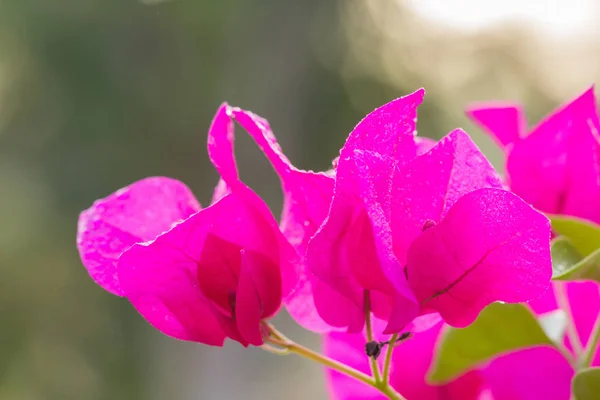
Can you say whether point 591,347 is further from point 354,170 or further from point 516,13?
point 516,13

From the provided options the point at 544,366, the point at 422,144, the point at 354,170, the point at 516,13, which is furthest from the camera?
the point at 516,13

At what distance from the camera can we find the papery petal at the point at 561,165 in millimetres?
383

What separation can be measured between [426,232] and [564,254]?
0.31 ft

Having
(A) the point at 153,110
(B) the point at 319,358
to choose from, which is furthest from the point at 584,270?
(A) the point at 153,110

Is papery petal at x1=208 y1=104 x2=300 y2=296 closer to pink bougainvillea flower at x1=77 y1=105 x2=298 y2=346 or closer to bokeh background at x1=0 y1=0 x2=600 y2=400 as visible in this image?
pink bougainvillea flower at x1=77 y1=105 x2=298 y2=346

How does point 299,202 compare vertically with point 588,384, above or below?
above

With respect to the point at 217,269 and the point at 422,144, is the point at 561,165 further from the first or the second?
the point at 217,269

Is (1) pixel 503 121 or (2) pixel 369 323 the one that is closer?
(2) pixel 369 323

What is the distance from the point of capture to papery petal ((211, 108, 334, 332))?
29cm

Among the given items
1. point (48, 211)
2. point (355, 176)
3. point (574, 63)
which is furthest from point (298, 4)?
point (355, 176)

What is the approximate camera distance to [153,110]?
8.29 feet

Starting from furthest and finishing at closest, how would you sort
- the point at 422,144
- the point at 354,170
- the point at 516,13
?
the point at 516,13, the point at 422,144, the point at 354,170

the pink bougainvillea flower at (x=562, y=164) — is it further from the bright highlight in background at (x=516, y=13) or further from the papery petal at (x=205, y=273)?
the bright highlight in background at (x=516, y=13)

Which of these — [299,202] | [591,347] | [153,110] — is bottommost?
[153,110]
